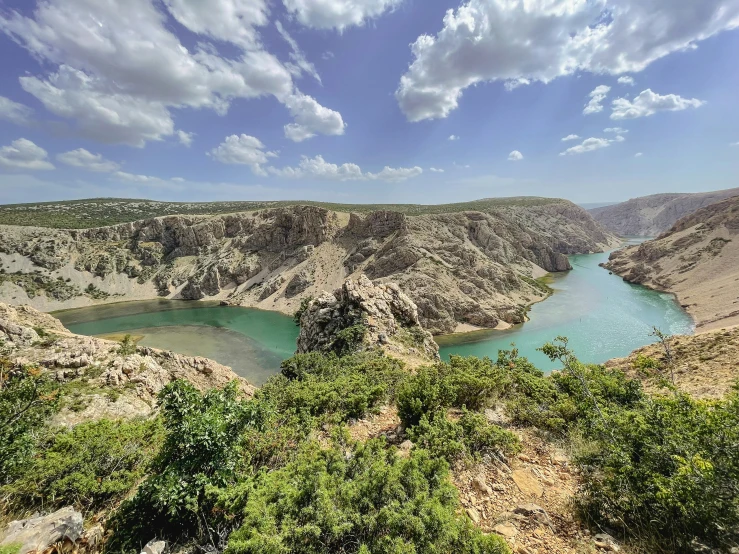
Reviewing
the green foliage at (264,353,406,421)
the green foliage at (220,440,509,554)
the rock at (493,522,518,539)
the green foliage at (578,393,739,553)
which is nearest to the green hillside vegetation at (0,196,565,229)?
the green foliage at (264,353,406,421)

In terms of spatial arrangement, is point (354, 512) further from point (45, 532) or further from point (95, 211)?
point (95, 211)

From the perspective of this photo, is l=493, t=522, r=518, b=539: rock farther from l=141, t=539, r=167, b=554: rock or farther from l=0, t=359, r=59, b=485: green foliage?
l=0, t=359, r=59, b=485: green foliage

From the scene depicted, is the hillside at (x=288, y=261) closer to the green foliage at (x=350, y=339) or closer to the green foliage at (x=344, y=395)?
the green foliage at (x=350, y=339)

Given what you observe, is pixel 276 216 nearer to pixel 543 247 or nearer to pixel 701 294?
pixel 543 247

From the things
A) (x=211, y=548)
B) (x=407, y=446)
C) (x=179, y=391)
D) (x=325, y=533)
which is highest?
(x=179, y=391)

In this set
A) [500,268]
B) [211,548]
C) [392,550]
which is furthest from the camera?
[500,268]

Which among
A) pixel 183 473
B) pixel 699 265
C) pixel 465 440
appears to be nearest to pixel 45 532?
pixel 183 473

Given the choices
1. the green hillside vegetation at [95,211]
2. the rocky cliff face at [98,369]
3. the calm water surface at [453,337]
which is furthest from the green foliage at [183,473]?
the green hillside vegetation at [95,211]

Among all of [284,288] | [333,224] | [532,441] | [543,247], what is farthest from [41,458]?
[543,247]
